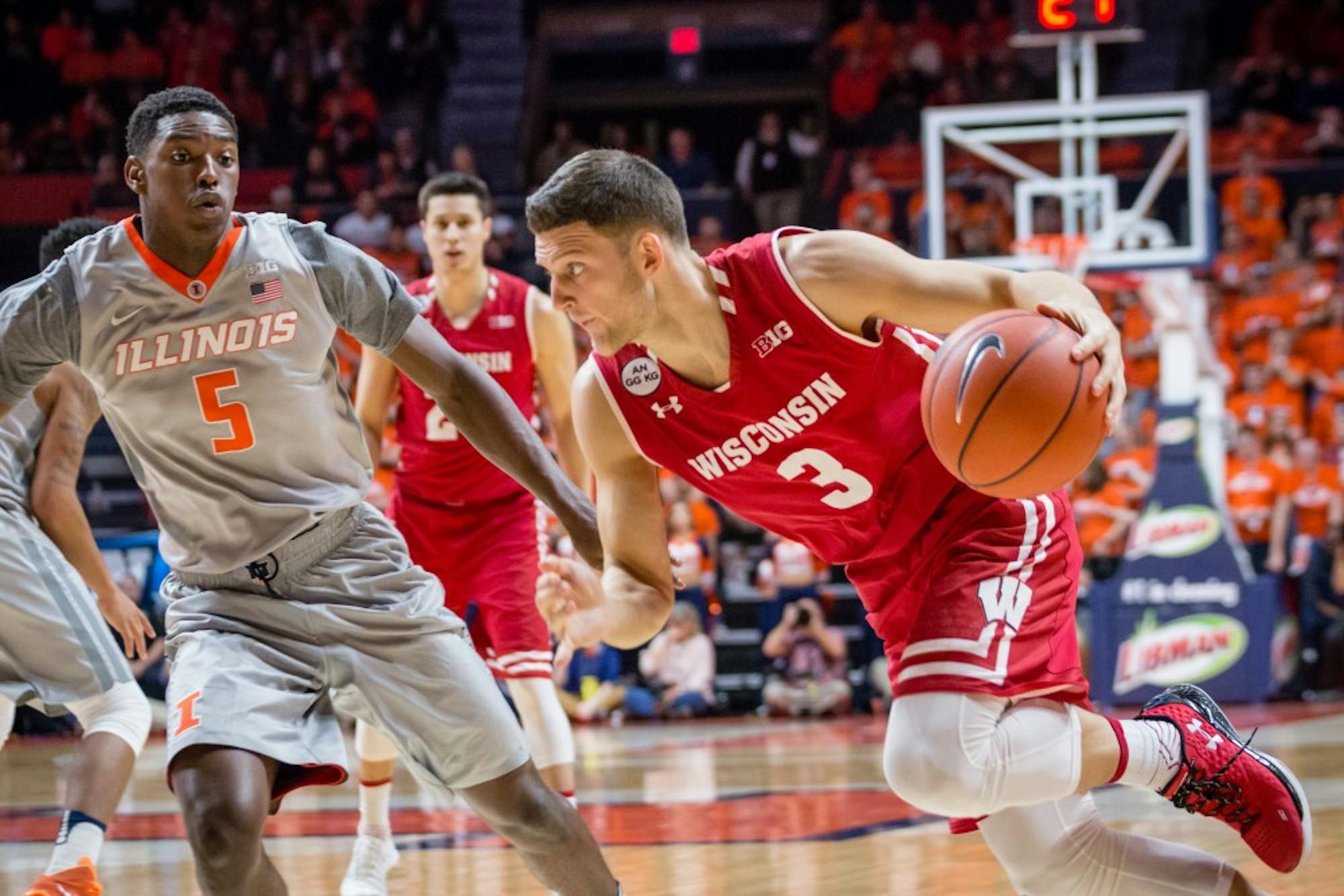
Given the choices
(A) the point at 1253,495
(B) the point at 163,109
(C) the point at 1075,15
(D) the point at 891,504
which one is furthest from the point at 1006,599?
(A) the point at 1253,495

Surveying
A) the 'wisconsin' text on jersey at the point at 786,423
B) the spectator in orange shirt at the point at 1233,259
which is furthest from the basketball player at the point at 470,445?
the spectator in orange shirt at the point at 1233,259

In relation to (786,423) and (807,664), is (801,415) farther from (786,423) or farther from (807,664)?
(807,664)

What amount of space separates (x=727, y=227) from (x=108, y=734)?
10.8m

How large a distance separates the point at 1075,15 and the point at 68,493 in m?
6.29

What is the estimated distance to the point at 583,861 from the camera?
3.42 metres

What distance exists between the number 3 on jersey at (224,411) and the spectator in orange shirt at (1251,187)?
11.1 m

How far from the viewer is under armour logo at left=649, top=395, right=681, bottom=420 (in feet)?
Result: 11.2

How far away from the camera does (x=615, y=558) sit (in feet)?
11.4

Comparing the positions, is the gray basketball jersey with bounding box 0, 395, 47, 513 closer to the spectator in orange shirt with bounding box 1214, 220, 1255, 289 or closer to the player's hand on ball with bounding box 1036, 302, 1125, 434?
the player's hand on ball with bounding box 1036, 302, 1125, 434

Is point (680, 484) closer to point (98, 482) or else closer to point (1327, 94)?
point (98, 482)

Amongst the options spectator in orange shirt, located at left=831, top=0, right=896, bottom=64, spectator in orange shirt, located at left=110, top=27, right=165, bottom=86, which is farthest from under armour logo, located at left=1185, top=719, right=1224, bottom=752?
spectator in orange shirt, located at left=110, top=27, right=165, bottom=86

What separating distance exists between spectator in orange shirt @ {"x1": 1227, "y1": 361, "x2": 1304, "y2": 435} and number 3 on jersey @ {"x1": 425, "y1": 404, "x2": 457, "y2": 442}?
713 cm

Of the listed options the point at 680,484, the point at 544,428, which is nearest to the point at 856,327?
the point at 680,484

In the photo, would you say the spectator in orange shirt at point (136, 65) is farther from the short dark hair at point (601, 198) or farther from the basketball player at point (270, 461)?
the short dark hair at point (601, 198)
